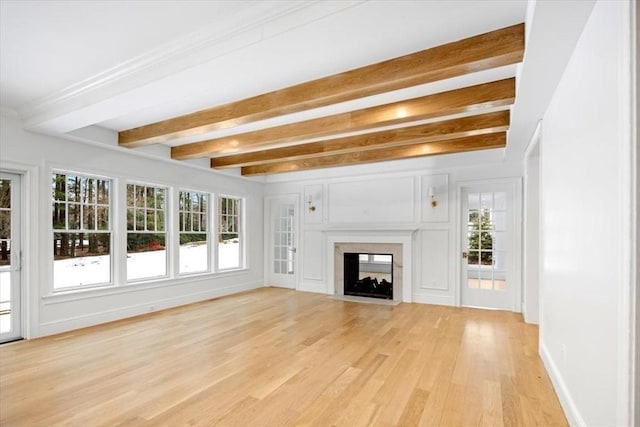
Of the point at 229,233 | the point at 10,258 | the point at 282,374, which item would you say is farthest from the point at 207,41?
the point at 229,233

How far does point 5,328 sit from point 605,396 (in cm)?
550

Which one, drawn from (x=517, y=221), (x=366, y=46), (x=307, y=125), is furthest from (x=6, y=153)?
(x=517, y=221)

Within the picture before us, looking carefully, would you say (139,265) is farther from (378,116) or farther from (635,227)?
(635,227)

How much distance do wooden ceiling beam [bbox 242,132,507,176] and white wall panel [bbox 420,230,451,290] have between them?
154 cm

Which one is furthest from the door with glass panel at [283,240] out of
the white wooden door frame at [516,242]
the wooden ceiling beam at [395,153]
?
the white wooden door frame at [516,242]

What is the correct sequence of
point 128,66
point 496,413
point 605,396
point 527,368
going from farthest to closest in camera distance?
1. point 527,368
2. point 128,66
3. point 496,413
4. point 605,396

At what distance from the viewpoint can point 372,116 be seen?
364 cm

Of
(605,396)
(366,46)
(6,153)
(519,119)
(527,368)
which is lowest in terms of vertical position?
(527,368)

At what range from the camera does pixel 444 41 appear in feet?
7.72

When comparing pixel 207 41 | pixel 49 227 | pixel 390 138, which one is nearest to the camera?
pixel 207 41

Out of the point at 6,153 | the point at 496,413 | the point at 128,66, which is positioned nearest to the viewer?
the point at 496,413

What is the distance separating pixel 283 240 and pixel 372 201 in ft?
7.73

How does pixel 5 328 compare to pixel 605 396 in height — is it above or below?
below

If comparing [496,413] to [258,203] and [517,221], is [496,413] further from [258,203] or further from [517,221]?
[258,203]
